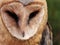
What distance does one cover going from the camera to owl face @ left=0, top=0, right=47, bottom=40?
1.68 m

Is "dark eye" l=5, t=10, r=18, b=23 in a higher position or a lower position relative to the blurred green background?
higher

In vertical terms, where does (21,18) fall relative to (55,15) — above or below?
above

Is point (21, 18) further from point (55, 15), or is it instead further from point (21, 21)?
point (55, 15)

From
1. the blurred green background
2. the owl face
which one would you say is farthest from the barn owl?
the blurred green background

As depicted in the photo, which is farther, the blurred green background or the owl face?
the blurred green background

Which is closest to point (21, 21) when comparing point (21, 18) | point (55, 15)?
point (21, 18)

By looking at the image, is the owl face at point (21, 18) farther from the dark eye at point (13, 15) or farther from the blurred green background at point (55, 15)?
the blurred green background at point (55, 15)

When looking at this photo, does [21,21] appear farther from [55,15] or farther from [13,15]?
[55,15]

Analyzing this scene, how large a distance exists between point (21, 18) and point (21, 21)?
0.01 m

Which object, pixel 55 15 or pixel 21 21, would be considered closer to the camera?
pixel 21 21

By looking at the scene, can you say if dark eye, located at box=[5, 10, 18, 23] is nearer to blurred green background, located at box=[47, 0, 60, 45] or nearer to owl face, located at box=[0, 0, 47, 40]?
owl face, located at box=[0, 0, 47, 40]

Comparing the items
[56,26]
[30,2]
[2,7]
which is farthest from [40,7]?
[56,26]

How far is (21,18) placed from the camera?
1.68 m

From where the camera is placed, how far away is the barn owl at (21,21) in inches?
66.1
